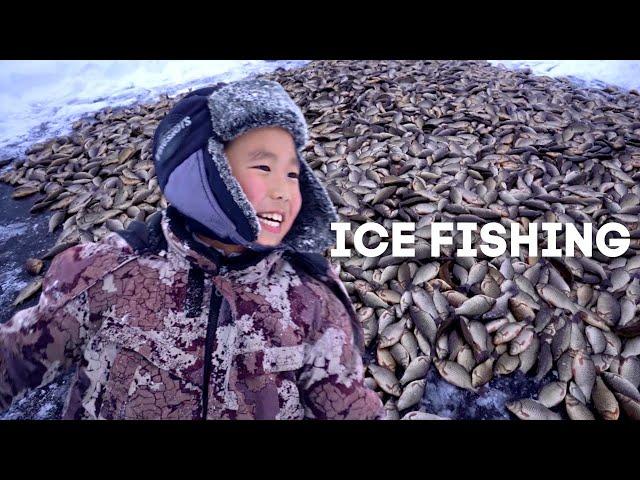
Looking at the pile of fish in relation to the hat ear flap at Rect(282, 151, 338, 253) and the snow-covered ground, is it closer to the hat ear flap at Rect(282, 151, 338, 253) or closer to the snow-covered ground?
the snow-covered ground

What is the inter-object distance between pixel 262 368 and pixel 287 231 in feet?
1.01

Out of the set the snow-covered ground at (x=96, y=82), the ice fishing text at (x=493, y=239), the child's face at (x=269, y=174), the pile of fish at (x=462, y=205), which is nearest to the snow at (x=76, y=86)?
the snow-covered ground at (x=96, y=82)

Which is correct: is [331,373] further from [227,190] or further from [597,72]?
[597,72]

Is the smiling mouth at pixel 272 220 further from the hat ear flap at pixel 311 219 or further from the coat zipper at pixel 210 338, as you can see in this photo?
the coat zipper at pixel 210 338

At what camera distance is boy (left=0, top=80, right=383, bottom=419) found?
0.82 m

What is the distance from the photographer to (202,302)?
2.96ft

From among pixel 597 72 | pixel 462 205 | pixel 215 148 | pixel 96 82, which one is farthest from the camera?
pixel 597 72

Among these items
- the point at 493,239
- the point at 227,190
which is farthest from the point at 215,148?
the point at 493,239

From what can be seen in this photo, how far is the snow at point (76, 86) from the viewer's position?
2.08 metres

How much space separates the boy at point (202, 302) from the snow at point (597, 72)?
3297mm

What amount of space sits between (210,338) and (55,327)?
0.31 meters

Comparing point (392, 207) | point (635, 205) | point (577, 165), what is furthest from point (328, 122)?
point (635, 205)

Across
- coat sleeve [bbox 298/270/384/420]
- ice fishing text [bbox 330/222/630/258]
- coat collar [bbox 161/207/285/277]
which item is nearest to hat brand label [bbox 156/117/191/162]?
coat collar [bbox 161/207/285/277]
